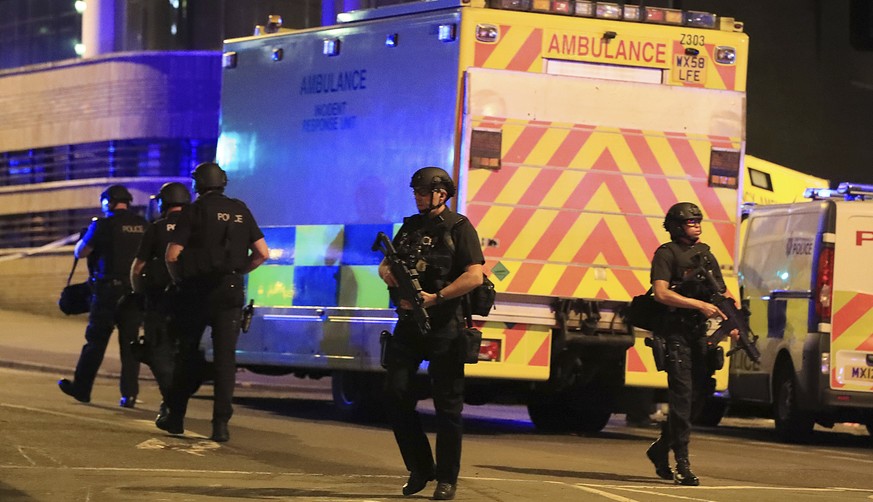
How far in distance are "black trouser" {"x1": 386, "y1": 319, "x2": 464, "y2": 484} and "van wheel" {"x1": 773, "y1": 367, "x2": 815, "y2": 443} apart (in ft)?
23.2

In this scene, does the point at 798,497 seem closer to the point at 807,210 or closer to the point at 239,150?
the point at 807,210

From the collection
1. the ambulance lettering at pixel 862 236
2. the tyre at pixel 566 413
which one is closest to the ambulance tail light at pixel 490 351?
the tyre at pixel 566 413

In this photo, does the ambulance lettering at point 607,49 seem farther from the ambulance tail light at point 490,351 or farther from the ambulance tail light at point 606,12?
the ambulance tail light at point 490,351

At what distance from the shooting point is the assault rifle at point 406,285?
8633 millimetres

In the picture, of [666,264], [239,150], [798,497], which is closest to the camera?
[798,497]

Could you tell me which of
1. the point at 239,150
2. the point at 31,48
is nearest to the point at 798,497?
the point at 239,150

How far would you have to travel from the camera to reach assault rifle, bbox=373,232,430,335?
340 inches

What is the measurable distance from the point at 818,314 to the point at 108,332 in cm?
626

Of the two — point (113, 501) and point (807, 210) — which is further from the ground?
point (807, 210)

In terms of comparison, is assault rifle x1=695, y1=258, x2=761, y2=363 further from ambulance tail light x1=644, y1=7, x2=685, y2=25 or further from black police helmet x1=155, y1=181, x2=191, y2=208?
black police helmet x1=155, y1=181, x2=191, y2=208

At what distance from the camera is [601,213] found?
43.1ft

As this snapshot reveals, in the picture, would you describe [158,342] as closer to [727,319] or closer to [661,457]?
[661,457]

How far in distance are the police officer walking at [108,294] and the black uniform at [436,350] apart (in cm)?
597

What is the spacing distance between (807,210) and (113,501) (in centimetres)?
886
